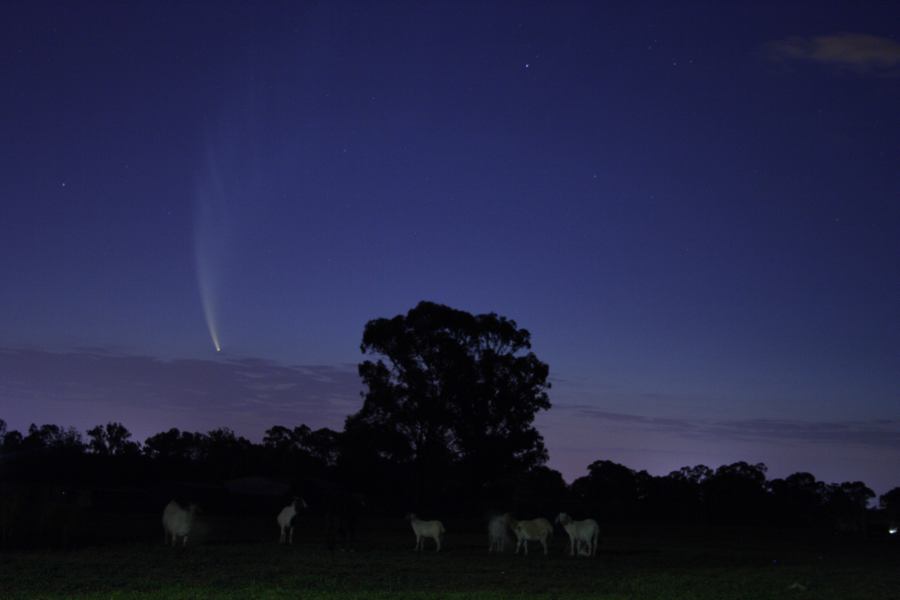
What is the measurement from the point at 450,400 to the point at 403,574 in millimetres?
43407

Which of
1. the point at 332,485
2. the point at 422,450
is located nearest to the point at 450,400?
the point at 422,450

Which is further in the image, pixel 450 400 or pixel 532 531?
pixel 450 400

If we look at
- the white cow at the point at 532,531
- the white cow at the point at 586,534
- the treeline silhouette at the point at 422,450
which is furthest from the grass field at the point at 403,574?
the treeline silhouette at the point at 422,450

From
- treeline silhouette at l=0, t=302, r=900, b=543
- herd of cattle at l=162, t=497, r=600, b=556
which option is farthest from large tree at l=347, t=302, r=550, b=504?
herd of cattle at l=162, t=497, r=600, b=556

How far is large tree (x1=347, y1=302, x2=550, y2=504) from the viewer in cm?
6525

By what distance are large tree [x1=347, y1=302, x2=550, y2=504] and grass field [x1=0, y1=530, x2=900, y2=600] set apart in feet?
110

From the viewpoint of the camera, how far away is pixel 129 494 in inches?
2403

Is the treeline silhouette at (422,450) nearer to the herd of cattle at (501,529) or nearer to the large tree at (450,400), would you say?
the large tree at (450,400)

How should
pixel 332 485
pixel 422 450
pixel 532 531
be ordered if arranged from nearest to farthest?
1. pixel 532 531
2. pixel 422 450
3. pixel 332 485

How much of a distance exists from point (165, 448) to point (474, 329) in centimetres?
7192

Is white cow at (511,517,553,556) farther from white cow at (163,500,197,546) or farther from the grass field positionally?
white cow at (163,500,197,546)

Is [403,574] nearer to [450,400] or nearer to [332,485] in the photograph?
[450,400]

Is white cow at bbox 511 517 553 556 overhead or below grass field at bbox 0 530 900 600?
overhead

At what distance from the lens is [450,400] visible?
6550cm
